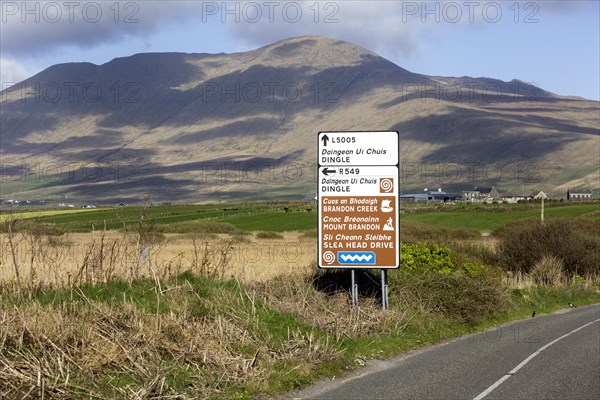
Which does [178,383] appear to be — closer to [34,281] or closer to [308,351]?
[308,351]

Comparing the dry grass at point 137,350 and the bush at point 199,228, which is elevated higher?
the dry grass at point 137,350

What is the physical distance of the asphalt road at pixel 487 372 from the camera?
492 inches

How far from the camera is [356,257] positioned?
20.5m

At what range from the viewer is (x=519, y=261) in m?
44.1

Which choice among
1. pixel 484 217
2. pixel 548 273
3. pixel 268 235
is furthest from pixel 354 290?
pixel 484 217

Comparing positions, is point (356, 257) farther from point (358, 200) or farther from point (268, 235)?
point (268, 235)

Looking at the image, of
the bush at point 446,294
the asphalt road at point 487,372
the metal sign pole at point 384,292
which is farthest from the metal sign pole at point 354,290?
the asphalt road at point 487,372

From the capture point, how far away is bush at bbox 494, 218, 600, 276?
43.1 metres

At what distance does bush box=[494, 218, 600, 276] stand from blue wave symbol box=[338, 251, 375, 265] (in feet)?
80.6

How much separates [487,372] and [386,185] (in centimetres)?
692

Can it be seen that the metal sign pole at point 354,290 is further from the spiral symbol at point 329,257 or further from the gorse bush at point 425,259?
the gorse bush at point 425,259

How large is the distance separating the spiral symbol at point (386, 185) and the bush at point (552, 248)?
24.6 m

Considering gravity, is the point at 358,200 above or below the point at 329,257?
above

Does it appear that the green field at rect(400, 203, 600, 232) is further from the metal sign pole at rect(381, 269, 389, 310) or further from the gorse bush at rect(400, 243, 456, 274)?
the metal sign pole at rect(381, 269, 389, 310)
